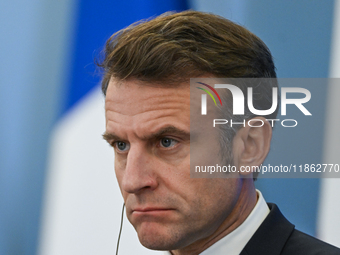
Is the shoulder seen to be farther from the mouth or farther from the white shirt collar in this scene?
the mouth

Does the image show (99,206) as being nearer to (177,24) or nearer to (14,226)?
(14,226)

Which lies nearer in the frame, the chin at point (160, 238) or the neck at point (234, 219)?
the chin at point (160, 238)

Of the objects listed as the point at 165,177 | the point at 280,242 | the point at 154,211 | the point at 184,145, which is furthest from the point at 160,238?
the point at 280,242

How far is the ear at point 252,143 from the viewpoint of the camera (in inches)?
56.7

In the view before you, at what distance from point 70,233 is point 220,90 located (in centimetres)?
149

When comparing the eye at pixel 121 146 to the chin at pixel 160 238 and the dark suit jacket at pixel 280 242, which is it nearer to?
the chin at pixel 160 238

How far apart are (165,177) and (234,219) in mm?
326

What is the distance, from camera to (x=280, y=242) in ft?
4.51

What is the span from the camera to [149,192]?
1.30m

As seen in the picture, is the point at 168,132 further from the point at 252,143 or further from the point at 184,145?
the point at 252,143

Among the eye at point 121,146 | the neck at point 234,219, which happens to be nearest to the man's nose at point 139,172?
the eye at point 121,146

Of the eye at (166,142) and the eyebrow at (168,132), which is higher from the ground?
the eyebrow at (168,132)

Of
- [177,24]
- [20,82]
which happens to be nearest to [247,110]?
[177,24]

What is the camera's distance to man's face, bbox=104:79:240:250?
1.30m
